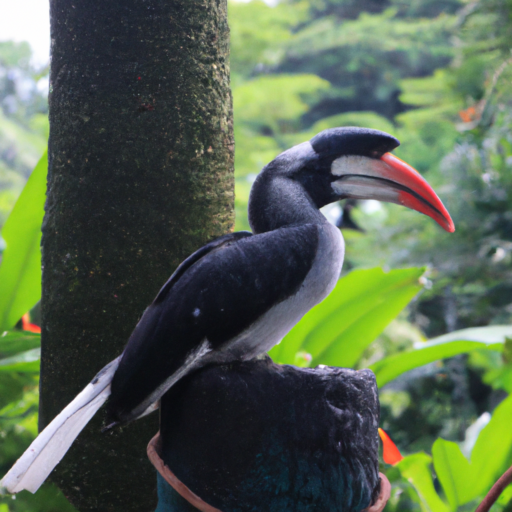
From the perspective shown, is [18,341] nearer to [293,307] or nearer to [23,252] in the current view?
[23,252]

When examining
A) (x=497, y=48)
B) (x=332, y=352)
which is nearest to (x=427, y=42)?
(x=497, y=48)

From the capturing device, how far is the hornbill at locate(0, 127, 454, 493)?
0.66m

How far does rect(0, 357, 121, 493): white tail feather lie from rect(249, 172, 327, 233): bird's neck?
0.33 meters

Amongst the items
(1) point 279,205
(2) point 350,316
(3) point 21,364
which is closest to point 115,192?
(1) point 279,205

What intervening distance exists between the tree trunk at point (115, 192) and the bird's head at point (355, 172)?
0.21 meters

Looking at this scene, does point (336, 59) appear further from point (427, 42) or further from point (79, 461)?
point (79, 461)

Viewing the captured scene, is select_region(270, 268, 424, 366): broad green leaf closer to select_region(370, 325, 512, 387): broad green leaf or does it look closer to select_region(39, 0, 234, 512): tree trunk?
select_region(370, 325, 512, 387): broad green leaf

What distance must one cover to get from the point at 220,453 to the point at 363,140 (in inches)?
18.8

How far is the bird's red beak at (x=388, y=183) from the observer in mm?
758

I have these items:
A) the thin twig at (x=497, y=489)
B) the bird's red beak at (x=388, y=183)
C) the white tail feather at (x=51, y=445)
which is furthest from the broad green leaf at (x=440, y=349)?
the white tail feather at (x=51, y=445)

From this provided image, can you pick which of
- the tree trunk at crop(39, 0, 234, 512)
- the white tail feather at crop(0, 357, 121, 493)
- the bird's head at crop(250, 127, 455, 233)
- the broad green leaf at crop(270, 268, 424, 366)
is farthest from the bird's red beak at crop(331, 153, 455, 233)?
the broad green leaf at crop(270, 268, 424, 366)

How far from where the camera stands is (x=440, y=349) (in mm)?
1369

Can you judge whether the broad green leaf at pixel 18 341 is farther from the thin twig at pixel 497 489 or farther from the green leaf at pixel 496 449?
the green leaf at pixel 496 449

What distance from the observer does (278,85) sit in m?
6.35
